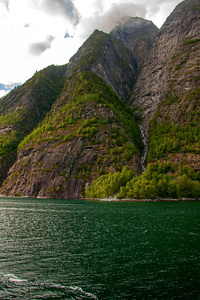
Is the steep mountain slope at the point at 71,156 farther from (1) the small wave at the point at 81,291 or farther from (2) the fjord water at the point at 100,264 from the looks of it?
(1) the small wave at the point at 81,291

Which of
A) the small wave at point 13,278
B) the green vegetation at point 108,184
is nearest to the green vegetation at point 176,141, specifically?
the green vegetation at point 108,184

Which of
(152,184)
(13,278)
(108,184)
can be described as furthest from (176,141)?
(13,278)

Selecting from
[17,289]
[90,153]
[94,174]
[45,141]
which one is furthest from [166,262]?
[45,141]

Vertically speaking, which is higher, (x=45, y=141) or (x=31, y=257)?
(x=45, y=141)

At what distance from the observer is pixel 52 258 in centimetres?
2470

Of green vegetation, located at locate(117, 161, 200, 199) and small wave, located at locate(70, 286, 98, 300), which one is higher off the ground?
green vegetation, located at locate(117, 161, 200, 199)

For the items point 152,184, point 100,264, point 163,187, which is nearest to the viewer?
point 100,264

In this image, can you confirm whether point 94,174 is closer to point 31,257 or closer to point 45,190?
point 45,190

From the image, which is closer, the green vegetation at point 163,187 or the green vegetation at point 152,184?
the green vegetation at point 163,187

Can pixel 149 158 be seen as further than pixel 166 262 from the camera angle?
Yes

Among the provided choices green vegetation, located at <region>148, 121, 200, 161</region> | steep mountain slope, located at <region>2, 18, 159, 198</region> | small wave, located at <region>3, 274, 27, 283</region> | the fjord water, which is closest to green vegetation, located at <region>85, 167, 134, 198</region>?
steep mountain slope, located at <region>2, 18, 159, 198</region>

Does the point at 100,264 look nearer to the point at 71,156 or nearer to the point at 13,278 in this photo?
the point at 13,278

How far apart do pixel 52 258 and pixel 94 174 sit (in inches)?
4917

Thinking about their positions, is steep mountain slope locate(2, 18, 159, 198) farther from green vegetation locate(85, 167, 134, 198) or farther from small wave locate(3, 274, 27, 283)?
small wave locate(3, 274, 27, 283)
